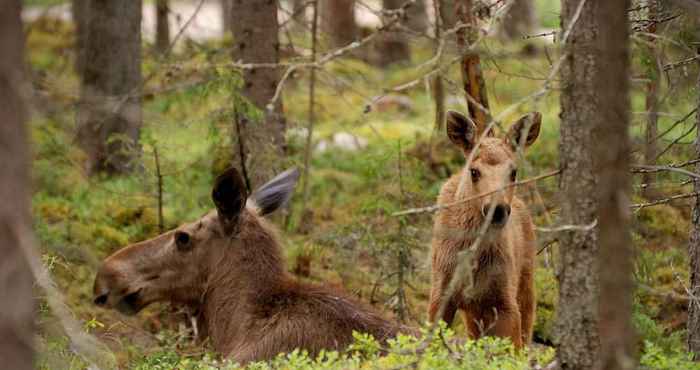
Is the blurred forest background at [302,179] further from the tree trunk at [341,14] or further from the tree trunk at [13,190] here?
the tree trunk at [341,14]

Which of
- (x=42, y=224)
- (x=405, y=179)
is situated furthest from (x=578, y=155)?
(x=42, y=224)

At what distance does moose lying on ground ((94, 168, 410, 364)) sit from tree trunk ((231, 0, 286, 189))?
252 centimetres

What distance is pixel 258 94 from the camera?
39.0 ft

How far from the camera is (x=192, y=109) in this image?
18.3 m

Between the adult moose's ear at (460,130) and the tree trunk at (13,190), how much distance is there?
17.8 ft

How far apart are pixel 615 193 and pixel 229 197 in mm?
4052

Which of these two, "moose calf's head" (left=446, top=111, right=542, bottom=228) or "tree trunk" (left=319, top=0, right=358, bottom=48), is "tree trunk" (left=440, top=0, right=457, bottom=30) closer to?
"moose calf's head" (left=446, top=111, right=542, bottom=228)

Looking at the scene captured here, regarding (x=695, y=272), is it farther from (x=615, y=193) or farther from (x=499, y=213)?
(x=615, y=193)

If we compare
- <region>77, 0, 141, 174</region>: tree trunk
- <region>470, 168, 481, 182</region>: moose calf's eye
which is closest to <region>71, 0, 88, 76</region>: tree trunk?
<region>77, 0, 141, 174</region>: tree trunk

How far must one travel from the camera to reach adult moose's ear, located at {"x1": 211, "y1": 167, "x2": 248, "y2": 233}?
7.67 metres

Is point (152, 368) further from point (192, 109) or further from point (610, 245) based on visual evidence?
point (192, 109)

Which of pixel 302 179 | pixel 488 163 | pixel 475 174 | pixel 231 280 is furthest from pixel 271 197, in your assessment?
pixel 302 179

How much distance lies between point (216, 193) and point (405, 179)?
305 centimetres

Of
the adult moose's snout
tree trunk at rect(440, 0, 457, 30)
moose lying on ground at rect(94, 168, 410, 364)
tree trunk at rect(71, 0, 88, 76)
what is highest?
tree trunk at rect(71, 0, 88, 76)
